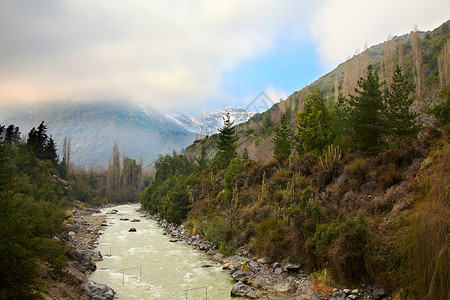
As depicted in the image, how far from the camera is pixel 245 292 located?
511 inches

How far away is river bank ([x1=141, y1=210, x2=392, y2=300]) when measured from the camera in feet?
36.8

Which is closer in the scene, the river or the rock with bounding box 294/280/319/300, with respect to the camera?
the rock with bounding box 294/280/319/300

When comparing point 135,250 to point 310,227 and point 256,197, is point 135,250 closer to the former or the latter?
point 256,197

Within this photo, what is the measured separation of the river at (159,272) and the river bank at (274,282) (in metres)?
0.79

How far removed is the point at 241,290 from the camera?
1313cm

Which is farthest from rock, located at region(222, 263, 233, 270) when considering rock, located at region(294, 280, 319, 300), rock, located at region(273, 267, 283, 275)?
rock, located at region(294, 280, 319, 300)

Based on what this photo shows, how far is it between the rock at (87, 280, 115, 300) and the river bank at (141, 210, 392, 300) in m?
5.97

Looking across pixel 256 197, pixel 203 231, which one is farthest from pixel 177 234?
pixel 256 197

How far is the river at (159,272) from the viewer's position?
1354 centimetres

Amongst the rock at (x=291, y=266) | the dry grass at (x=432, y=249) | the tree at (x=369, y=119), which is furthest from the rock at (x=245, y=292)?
the tree at (x=369, y=119)

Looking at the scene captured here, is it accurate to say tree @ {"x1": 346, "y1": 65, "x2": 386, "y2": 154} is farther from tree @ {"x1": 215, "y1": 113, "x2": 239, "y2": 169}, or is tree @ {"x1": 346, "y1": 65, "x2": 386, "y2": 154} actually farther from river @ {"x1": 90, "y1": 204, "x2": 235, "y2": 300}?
tree @ {"x1": 215, "y1": 113, "x2": 239, "y2": 169}

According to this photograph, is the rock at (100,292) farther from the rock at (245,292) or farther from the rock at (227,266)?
the rock at (227,266)

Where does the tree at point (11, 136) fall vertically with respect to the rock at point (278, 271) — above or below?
above

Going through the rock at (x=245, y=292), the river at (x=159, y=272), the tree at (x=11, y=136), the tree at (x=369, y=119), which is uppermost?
the tree at (x=11, y=136)
